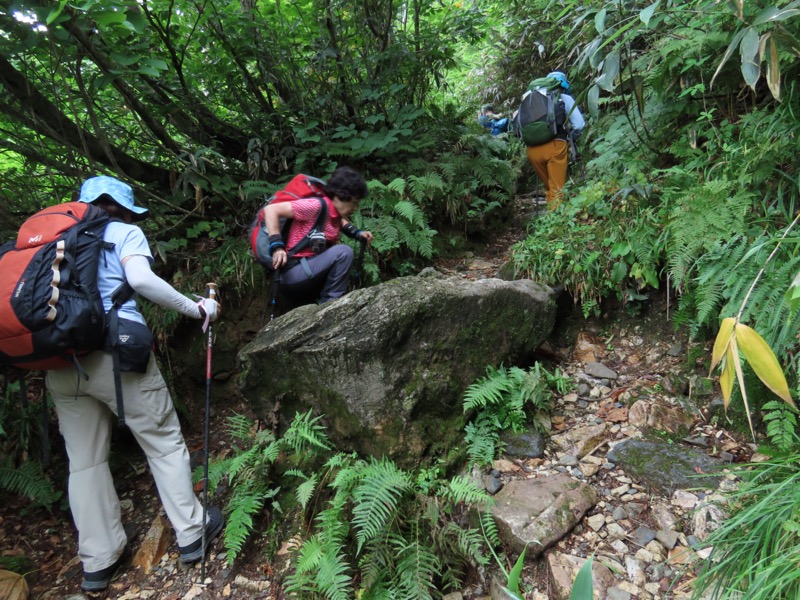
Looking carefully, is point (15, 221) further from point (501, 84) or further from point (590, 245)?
point (501, 84)

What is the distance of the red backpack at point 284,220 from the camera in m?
4.46

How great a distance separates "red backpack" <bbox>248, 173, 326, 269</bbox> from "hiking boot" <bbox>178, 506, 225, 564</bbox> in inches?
89.4

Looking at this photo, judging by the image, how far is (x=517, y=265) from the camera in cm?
510

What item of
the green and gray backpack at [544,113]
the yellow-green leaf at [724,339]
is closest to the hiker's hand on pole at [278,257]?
the yellow-green leaf at [724,339]

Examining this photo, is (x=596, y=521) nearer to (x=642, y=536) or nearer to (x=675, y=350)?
(x=642, y=536)

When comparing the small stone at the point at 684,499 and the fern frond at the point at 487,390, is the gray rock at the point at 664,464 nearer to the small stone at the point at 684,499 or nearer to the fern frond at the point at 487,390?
the small stone at the point at 684,499

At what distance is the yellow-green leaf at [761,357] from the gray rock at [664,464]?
1.70m

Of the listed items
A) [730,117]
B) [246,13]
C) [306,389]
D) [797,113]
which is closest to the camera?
[797,113]

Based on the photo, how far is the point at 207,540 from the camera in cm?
350

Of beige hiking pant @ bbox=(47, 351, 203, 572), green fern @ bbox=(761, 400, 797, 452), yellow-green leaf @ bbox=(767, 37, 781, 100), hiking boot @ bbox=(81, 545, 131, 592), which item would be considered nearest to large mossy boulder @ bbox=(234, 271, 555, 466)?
beige hiking pant @ bbox=(47, 351, 203, 572)

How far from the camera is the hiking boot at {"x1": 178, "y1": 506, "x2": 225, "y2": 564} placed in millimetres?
3396

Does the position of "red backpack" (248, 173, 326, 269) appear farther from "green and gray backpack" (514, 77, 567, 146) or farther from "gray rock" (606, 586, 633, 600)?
"gray rock" (606, 586, 633, 600)

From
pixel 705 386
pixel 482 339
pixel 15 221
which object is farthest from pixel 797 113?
pixel 15 221

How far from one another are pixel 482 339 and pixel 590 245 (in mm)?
1662
